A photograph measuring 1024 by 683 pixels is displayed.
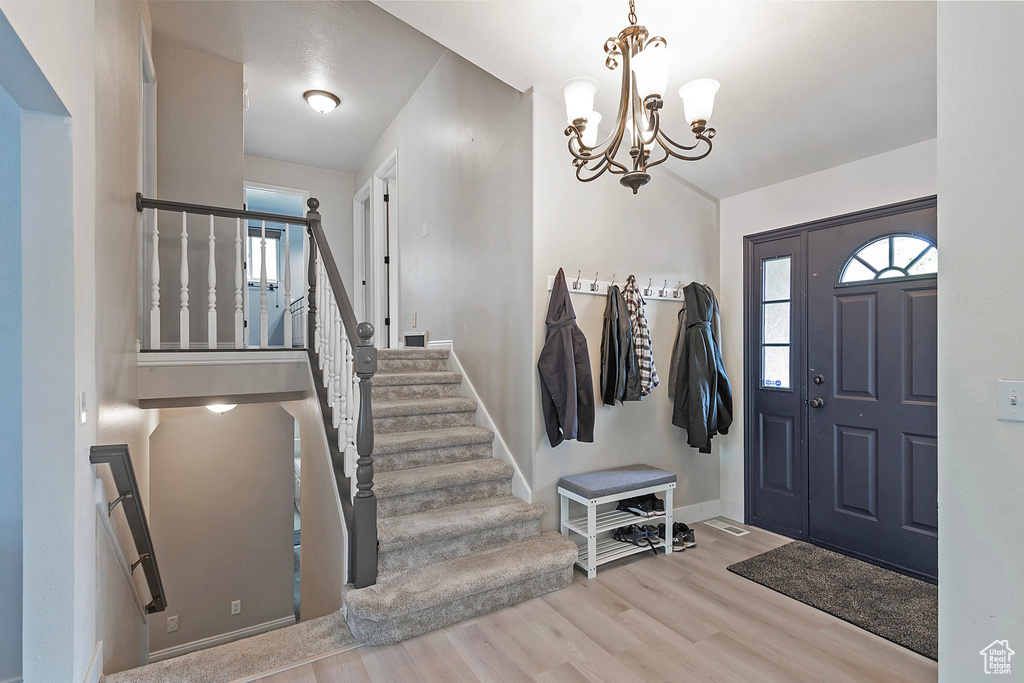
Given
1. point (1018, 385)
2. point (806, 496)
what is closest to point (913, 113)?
point (1018, 385)

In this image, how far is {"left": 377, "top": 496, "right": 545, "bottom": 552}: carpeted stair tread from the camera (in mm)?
2402

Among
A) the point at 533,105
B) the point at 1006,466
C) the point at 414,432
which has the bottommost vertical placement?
the point at 414,432

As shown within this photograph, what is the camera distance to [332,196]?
645 cm

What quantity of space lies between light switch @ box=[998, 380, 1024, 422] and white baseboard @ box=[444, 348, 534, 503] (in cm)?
206

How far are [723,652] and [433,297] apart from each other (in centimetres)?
320

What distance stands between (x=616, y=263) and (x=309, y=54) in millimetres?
2944

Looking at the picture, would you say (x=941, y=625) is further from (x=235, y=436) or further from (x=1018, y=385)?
(x=235, y=436)

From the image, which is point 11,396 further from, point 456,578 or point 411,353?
point 411,353

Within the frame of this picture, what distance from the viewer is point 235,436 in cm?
432

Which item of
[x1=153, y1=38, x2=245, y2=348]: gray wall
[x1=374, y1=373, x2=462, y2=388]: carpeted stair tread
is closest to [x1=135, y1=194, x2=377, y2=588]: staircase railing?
[x1=153, y1=38, x2=245, y2=348]: gray wall

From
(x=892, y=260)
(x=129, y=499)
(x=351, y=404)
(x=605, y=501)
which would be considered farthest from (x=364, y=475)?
(x=892, y=260)

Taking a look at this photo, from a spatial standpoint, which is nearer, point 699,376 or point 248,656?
point 248,656

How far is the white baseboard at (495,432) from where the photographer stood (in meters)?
2.92

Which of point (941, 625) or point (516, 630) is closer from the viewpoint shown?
point (941, 625)
